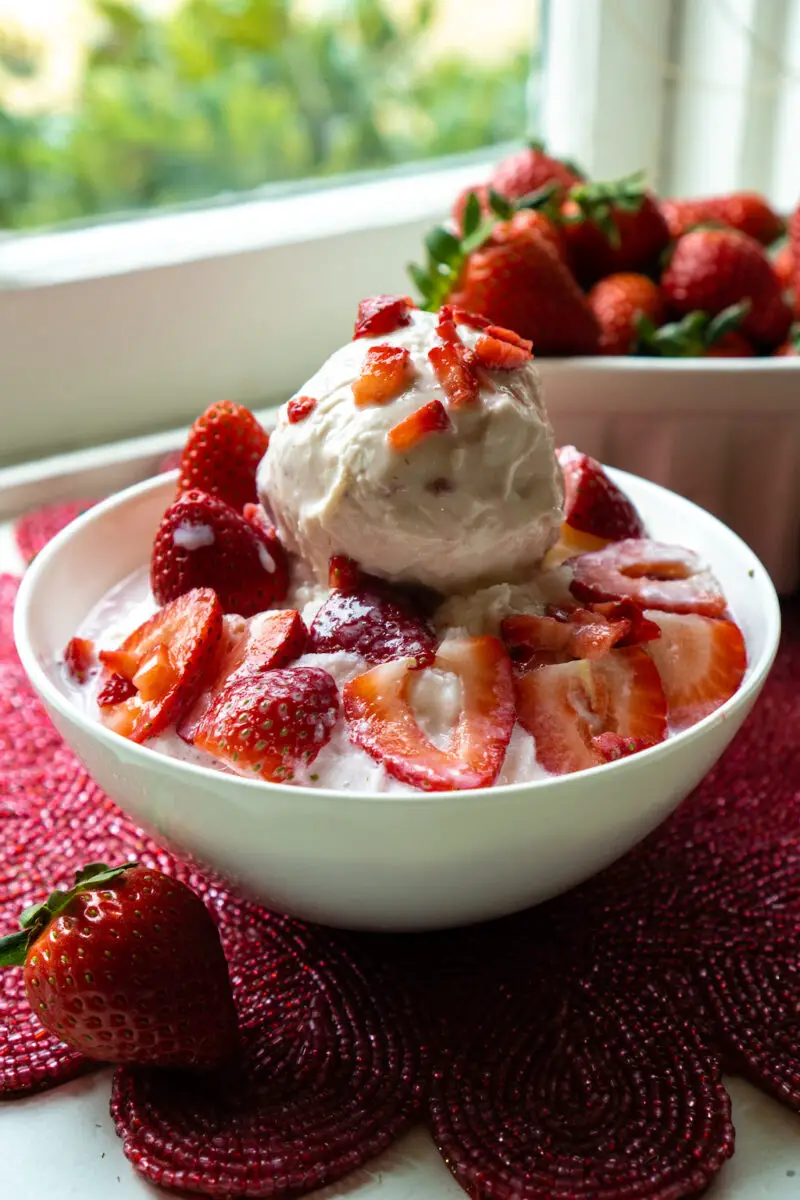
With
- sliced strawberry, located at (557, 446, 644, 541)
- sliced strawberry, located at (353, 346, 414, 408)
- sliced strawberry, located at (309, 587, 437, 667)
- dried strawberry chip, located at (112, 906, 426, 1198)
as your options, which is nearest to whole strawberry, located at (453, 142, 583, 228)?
sliced strawberry, located at (557, 446, 644, 541)

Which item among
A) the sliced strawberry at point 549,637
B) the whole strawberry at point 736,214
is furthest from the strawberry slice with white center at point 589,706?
the whole strawberry at point 736,214

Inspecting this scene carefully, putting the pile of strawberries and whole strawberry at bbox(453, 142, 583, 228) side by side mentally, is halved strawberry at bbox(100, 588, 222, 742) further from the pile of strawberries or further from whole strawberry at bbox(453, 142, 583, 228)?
whole strawberry at bbox(453, 142, 583, 228)

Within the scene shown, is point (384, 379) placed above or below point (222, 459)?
above

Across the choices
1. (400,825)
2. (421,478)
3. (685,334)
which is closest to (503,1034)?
(400,825)

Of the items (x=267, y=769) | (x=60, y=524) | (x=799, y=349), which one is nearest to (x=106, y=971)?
(x=267, y=769)

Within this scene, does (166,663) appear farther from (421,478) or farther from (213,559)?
(421,478)

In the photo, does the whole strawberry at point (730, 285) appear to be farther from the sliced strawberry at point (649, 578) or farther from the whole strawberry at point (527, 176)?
the sliced strawberry at point (649, 578)

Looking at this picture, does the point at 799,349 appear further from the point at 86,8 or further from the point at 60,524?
the point at 86,8
